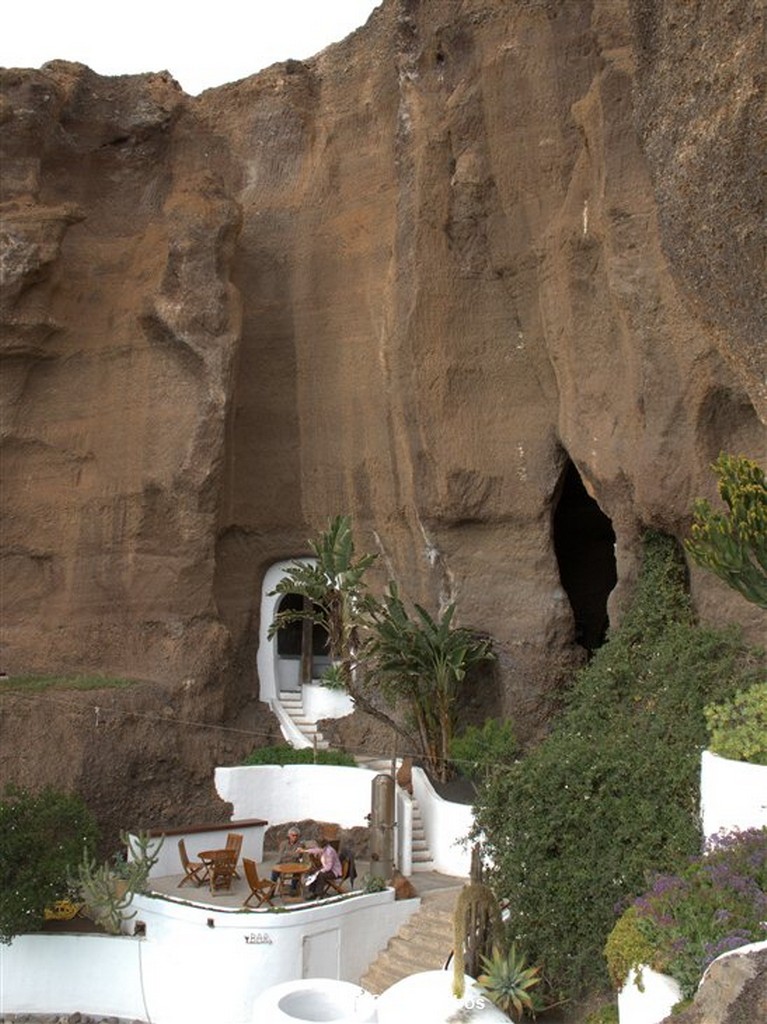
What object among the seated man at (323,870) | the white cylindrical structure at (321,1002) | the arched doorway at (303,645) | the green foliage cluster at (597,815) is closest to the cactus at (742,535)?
the green foliage cluster at (597,815)

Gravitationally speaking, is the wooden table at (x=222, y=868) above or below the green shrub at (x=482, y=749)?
below

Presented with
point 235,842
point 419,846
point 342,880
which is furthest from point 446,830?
point 235,842

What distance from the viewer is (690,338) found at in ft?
44.0

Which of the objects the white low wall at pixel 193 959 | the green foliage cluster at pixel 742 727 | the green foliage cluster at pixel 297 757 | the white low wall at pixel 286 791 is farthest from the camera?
the green foliage cluster at pixel 297 757

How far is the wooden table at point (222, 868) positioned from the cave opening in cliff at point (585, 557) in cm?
924

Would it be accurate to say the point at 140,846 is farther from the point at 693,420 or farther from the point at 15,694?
the point at 693,420

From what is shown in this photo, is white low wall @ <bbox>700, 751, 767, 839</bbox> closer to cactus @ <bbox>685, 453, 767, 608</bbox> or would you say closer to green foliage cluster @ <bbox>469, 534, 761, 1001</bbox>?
green foliage cluster @ <bbox>469, 534, 761, 1001</bbox>

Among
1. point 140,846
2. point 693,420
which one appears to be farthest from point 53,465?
point 693,420

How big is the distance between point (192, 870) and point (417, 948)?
3320mm

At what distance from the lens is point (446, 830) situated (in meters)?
14.6

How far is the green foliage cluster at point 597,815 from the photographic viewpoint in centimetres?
982

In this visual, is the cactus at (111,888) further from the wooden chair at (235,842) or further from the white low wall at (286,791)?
the white low wall at (286,791)

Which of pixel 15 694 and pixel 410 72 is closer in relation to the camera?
pixel 15 694

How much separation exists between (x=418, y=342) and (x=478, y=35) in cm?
516
